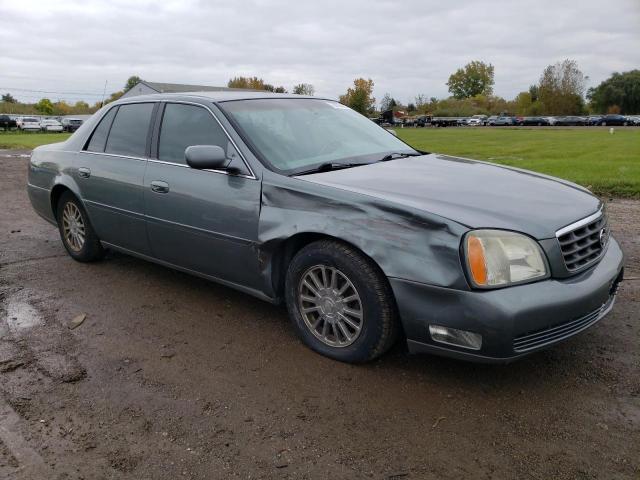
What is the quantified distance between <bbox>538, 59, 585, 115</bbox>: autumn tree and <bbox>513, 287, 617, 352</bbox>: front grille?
325 ft

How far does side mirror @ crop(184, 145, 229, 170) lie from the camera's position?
3.77 metres

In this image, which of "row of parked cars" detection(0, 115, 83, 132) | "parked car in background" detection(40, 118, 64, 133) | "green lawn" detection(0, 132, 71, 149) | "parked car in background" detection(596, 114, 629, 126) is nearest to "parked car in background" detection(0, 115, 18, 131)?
"row of parked cars" detection(0, 115, 83, 132)

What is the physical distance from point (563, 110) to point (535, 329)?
9949cm

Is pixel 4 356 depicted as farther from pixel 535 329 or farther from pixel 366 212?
pixel 535 329

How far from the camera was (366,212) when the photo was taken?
3.21 meters

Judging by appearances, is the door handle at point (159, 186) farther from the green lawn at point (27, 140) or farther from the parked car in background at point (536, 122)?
the parked car in background at point (536, 122)

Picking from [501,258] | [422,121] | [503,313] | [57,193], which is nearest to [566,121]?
[422,121]

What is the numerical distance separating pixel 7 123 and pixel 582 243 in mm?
57367

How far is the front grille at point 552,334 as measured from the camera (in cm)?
288

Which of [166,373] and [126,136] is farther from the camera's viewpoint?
[126,136]

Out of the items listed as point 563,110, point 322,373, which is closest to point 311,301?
point 322,373

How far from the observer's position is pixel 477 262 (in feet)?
9.48

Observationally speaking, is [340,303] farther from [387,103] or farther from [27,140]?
Answer: [387,103]

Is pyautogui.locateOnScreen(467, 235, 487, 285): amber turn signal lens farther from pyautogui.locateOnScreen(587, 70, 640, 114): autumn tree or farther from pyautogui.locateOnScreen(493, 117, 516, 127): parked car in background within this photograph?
pyautogui.locateOnScreen(587, 70, 640, 114): autumn tree
